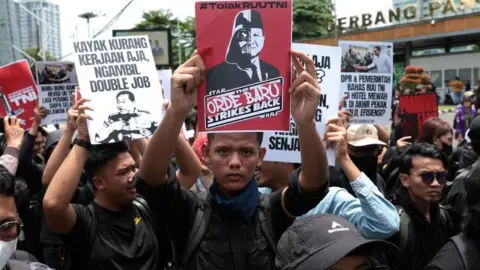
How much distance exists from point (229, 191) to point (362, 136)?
2.46m

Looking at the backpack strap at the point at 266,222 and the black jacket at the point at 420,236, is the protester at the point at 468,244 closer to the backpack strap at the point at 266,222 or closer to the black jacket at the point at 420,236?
the backpack strap at the point at 266,222

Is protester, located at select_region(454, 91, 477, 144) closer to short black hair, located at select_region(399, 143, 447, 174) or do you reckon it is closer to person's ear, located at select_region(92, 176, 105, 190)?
short black hair, located at select_region(399, 143, 447, 174)

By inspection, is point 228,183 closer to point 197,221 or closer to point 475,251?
point 197,221

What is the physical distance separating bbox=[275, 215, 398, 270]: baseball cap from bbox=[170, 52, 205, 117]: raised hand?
0.78m

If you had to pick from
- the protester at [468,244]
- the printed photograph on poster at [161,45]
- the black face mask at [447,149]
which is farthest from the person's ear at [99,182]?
the printed photograph on poster at [161,45]

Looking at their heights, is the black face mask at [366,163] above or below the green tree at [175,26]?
below

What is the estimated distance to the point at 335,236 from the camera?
179 centimetres

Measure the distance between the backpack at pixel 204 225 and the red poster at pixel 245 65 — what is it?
33cm

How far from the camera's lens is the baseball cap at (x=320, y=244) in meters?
1.71

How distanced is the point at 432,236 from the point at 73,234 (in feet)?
6.70

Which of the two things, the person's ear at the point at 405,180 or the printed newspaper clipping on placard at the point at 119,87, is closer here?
the printed newspaper clipping on placard at the point at 119,87

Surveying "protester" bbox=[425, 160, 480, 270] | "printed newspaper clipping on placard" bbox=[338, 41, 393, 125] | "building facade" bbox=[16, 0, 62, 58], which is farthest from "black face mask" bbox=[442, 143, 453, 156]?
"building facade" bbox=[16, 0, 62, 58]

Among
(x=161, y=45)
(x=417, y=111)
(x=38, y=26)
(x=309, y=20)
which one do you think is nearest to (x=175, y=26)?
(x=309, y=20)

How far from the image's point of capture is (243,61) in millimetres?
2586
